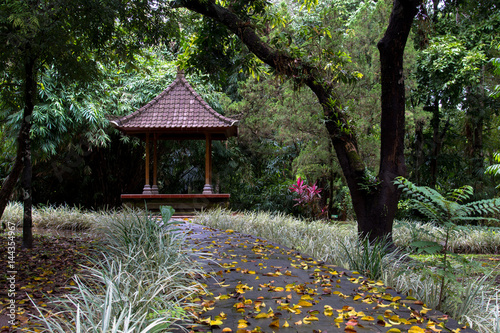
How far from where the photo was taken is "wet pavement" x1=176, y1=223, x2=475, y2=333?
2.45 metres

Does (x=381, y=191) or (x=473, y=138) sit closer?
(x=381, y=191)

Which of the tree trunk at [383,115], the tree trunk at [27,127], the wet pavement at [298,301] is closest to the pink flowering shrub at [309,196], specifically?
the tree trunk at [383,115]

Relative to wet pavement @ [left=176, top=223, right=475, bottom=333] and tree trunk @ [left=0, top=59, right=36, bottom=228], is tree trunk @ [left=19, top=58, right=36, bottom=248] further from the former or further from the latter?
wet pavement @ [left=176, top=223, right=475, bottom=333]

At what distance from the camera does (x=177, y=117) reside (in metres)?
9.16

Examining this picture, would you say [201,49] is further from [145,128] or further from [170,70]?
[170,70]

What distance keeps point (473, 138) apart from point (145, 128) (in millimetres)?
9932

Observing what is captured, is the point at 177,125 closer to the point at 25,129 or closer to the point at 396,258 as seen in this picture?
the point at 25,129

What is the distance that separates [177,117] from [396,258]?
618 cm

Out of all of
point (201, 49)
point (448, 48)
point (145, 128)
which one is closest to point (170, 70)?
point (145, 128)

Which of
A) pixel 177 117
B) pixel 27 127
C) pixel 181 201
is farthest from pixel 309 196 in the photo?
pixel 27 127

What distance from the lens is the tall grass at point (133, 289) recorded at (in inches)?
83.9

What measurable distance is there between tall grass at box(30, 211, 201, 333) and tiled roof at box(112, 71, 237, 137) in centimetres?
472

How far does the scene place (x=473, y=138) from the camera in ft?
38.2

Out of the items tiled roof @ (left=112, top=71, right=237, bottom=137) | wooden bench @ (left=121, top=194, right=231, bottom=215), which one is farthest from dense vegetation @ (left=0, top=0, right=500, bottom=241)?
wooden bench @ (left=121, top=194, right=231, bottom=215)
